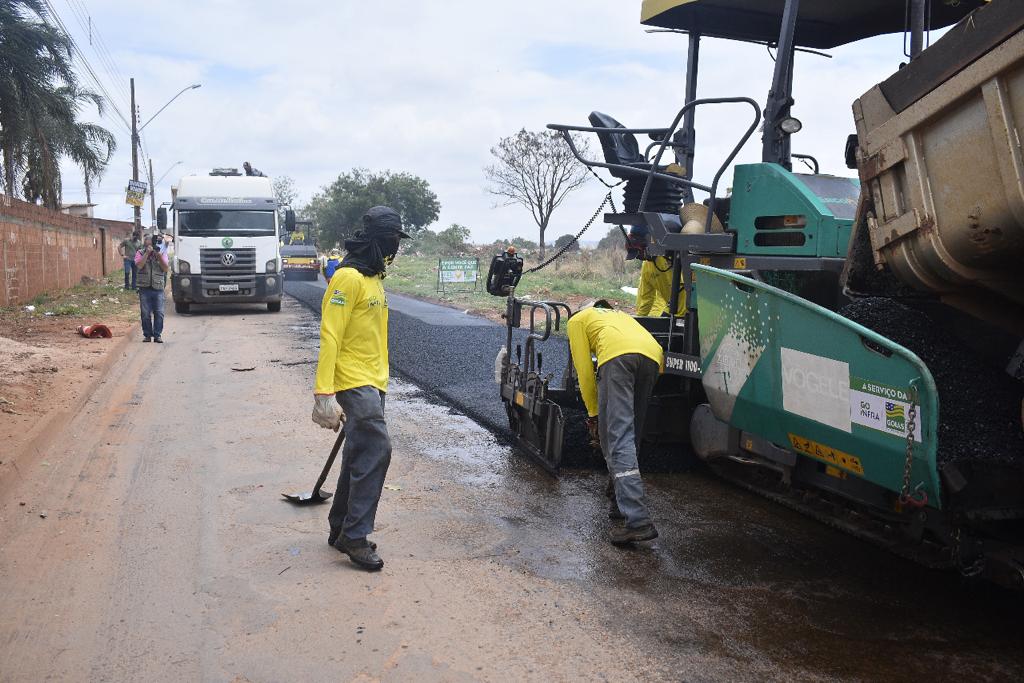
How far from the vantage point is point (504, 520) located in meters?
5.32

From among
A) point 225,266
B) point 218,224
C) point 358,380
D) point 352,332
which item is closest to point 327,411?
point 358,380

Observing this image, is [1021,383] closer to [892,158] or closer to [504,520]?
[892,158]

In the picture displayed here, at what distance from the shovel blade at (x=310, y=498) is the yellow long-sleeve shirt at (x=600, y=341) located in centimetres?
165

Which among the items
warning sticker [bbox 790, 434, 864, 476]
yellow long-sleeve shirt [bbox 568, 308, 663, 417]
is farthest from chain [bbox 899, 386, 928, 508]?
yellow long-sleeve shirt [bbox 568, 308, 663, 417]

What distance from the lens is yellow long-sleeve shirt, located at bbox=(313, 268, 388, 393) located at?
450 centimetres

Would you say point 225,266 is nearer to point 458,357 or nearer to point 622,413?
point 458,357

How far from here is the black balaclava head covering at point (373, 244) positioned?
4.67 m

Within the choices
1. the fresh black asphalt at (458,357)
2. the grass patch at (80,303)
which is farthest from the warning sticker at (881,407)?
the grass patch at (80,303)

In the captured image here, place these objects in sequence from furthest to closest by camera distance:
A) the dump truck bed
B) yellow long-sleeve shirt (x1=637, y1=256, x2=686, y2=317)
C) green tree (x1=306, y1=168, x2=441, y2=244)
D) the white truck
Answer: green tree (x1=306, y1=168, x2=441, y2=244) → the white truck → yellow long-sleeve shirt (x1=637, y1=256, x2=686, y2=317) → the dump truck bed

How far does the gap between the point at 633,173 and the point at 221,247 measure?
14.3 metres

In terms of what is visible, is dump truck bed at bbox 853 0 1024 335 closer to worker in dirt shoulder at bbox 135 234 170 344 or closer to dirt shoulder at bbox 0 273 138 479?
dirt shoulder at bbox 0 273 138 479

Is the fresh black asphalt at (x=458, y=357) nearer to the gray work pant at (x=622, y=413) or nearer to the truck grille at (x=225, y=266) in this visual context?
the gray work pant at (x=622, y=413)

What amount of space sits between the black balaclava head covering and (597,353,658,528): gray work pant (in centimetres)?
135

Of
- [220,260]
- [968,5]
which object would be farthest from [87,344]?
[968,5]
